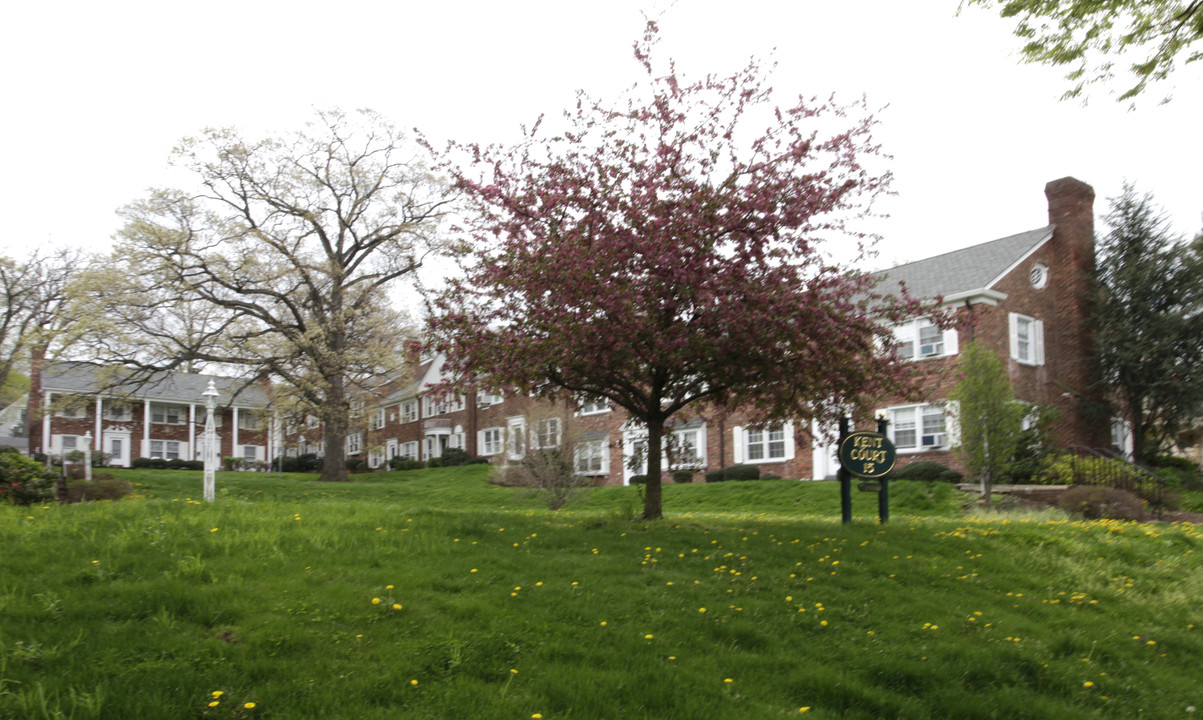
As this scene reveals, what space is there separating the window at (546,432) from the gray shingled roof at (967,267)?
1151 cm

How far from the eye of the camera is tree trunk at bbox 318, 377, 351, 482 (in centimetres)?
2888

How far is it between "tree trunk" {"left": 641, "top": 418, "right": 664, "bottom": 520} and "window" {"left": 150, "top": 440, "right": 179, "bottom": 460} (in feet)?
161

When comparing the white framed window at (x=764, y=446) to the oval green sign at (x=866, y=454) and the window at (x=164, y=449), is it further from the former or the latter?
the window at (x=164, y=449)

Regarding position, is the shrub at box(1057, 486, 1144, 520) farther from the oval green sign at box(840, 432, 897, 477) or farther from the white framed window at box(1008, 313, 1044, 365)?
the white framed window at box(1008, 313, 1044, 365)

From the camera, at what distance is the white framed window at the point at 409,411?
53.3m

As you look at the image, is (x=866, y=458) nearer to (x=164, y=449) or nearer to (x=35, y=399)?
(x=35, y=399)

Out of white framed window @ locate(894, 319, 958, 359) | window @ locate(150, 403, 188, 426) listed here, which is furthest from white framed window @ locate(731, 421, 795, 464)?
window @ locate(150, 403, 188, 426)

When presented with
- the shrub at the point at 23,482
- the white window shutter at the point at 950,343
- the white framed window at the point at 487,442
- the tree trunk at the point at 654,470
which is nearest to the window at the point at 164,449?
the white framed window at the point at 487,442

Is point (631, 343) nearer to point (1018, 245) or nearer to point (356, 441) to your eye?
point (1018, 245)

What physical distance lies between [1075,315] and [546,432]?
736 inches

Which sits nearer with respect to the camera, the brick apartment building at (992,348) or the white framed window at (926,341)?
the brick apartment building at (992,348)

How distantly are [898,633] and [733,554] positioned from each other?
2350mm

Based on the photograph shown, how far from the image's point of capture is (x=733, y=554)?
8812 millimetres

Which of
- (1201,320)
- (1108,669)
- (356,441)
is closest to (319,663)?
(1108,669)
